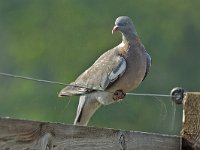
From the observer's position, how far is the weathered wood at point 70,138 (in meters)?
4.73

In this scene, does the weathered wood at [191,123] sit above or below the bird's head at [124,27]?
below

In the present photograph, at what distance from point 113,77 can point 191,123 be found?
2897 millimetres

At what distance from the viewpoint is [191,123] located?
5.11m

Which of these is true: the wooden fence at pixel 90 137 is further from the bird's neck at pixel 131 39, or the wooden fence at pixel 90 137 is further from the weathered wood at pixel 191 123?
the bird's neck at pixel 131 39

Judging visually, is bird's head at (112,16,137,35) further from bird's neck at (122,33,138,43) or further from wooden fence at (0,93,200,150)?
wooden fence at (0,93,200,150)

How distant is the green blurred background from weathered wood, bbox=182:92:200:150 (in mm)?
16754

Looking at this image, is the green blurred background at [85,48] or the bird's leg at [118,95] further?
the green blurred background at [85,48]

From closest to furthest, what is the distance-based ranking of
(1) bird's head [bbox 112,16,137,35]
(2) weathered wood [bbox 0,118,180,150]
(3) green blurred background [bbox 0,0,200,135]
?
(2) weathered wood [bbox 0,118,180,150]
(1) bird's head [bbox 112,16,137,35]
(3) green blurred background [bbox 0,0,200,135]

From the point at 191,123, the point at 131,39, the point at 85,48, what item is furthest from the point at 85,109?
the point at 85,48

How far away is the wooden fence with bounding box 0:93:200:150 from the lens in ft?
15.5

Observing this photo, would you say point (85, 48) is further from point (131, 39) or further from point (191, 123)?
point (191, 123)

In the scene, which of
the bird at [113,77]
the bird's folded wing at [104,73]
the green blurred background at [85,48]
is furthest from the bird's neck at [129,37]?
the green blurred background at [85,48]

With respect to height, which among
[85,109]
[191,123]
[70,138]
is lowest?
[70,138]

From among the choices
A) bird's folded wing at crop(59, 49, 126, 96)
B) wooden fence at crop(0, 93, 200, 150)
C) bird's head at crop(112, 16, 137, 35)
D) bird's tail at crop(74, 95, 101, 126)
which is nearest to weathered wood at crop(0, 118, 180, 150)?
wooden fence at crop(0, 93, 200, 150)
